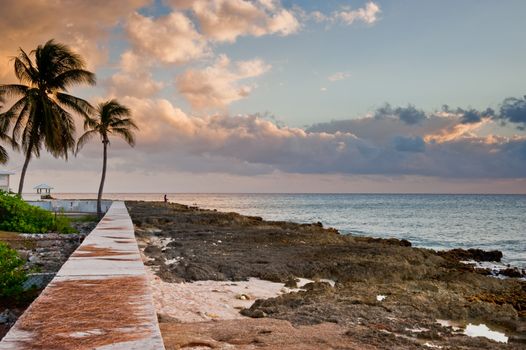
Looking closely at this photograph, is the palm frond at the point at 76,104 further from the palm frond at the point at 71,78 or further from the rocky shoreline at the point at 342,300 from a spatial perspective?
the rocky shoreline at the point at 342,300

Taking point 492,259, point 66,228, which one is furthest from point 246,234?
point 492,259

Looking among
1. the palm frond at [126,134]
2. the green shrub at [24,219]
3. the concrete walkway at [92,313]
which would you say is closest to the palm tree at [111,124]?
the palm frond at [126,134]

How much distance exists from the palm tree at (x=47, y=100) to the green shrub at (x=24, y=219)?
422 inches

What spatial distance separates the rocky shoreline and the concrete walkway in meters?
0.66

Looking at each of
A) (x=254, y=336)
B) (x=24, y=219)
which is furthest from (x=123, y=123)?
(x=254, y=336)

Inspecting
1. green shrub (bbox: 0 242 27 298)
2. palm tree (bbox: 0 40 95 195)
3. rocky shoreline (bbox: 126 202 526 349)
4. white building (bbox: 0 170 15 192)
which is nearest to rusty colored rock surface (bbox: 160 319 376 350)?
rocky shoreline (bbox: 126 202 526 349)

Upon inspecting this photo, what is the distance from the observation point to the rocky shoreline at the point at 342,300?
19.2 ft

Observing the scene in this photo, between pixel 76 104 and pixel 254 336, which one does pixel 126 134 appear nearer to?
pixel 76 104

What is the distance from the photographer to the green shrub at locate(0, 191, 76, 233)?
1797cm

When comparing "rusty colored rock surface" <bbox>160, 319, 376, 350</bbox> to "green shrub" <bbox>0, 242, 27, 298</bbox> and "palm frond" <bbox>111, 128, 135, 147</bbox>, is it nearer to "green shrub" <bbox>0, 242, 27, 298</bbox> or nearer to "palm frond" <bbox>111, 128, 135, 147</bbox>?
"green shrub" <bbox>0, 242, 27, 298</bbox>

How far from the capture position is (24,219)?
18609 mm

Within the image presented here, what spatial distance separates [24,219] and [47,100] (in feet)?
42.6

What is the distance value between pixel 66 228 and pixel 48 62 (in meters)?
14.1

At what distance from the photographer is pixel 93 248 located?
356 inches
